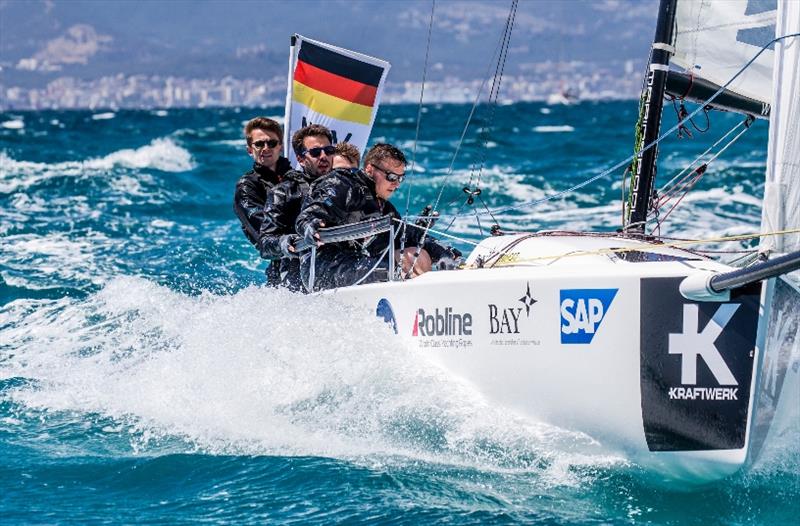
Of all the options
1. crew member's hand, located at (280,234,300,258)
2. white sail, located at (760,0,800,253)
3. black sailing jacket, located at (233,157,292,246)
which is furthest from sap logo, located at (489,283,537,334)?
black sailing jacket, located at (233,157,292,246)

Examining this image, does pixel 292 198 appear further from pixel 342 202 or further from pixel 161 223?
pixel 161 223

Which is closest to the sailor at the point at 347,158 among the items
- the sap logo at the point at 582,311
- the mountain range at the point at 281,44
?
the sap logo at the point at 582,311

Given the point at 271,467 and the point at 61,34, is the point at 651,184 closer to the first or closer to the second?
the point at 271,467

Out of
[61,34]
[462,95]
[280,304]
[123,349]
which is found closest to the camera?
[280,304]

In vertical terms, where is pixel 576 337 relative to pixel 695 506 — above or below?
above

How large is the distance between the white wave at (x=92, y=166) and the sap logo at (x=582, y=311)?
13225 mm

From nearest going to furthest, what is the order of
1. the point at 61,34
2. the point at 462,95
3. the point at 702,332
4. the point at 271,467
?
the point at 702,332
the point at 271,467
the point at 462,95
the point at 61,34

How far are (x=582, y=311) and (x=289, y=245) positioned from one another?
1569mm

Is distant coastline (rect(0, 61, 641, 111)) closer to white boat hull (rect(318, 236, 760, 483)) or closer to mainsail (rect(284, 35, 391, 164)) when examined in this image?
mainsail (rect(284, 35, 391, 164))

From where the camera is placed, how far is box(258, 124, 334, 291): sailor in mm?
5371

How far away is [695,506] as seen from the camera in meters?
4.03

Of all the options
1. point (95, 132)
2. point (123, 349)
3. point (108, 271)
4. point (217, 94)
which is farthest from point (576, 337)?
point (217, 94)

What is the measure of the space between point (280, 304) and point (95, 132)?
36010mm

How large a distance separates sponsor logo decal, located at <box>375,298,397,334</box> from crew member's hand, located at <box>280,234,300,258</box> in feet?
1.73
